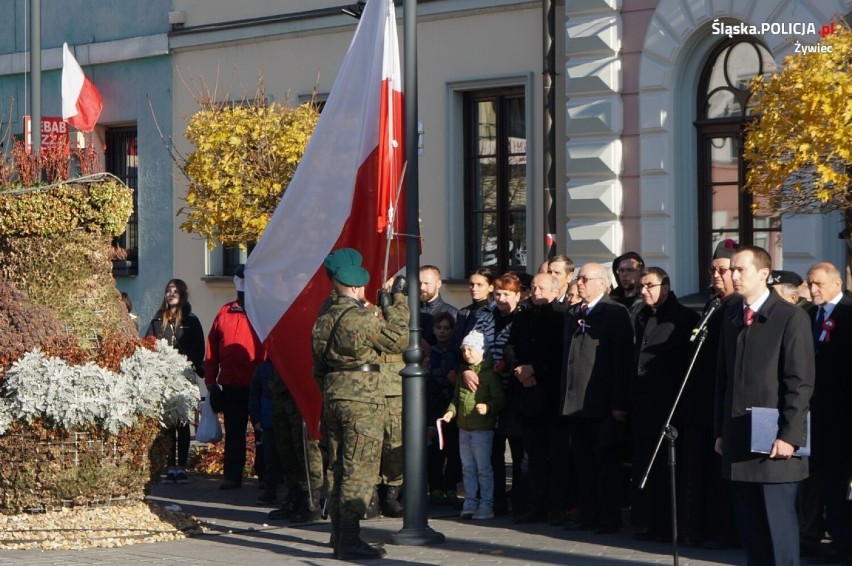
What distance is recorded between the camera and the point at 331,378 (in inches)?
409

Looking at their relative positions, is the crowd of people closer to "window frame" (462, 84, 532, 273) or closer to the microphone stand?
the microphone stand

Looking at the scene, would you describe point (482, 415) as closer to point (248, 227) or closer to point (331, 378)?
point (331, 378)

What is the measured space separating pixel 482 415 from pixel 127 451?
2.64 meters

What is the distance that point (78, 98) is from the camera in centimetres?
2206

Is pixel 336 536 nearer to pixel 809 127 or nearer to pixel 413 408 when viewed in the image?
pixel 413 408

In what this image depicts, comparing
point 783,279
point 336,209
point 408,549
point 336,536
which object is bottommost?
point 408,549

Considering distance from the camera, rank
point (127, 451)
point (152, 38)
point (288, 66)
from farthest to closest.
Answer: point (152, 38) < point (288, 66) < point (127, 451)

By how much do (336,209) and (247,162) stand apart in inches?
206

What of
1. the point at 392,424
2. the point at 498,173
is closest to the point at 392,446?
the point at 392,424

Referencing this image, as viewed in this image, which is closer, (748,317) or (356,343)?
(748,317)

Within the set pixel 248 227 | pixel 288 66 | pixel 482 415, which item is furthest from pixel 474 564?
pixel 288 66

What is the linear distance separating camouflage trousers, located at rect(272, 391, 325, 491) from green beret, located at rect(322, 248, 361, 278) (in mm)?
1911

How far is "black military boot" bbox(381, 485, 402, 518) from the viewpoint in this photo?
40.9ft

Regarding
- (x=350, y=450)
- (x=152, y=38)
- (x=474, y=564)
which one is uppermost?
(x=152, y=38)
